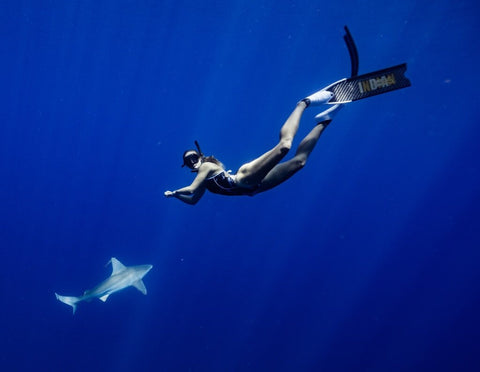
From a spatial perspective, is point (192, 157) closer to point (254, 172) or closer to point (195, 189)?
point (195, 189)

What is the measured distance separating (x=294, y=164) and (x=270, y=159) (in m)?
0.60

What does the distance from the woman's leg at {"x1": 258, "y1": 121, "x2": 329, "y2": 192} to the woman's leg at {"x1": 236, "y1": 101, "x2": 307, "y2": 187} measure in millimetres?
265

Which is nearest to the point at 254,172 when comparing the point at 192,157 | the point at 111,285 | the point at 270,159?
the point at 270,159

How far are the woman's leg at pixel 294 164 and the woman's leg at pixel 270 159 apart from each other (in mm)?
265

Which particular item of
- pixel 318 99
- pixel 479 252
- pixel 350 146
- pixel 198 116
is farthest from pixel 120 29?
pixel 479 252

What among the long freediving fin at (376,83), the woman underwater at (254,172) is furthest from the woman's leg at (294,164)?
the long freediving fin at (376,83)

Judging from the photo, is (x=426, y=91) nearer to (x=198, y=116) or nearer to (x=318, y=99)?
(x=198, y=116)

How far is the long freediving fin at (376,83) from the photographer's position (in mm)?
4496

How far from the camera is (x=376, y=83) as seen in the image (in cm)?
454

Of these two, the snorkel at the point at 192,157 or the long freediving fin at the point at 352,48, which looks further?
the snorkel at the point at 192,157

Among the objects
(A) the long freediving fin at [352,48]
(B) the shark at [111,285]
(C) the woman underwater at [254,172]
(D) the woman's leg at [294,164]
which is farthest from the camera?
(B) the shark at [111,285]

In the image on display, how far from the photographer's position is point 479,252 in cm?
3288

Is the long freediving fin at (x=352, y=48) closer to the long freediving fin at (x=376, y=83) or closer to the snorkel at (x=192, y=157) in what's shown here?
the long freediving fin at (x=376, y=83)

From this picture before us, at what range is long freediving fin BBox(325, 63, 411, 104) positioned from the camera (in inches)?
177
